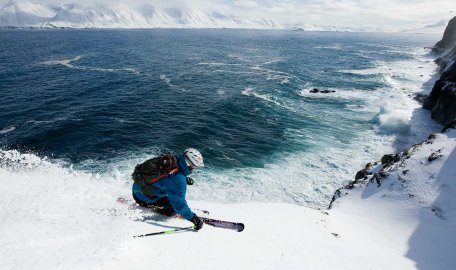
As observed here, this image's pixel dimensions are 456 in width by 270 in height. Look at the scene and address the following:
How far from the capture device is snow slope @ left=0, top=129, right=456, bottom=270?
7.92 meters

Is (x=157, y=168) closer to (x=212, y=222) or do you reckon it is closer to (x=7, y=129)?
(x=212, y=222)

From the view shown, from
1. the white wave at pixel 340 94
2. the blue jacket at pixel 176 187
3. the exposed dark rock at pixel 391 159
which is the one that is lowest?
the white wave at pixel 340 94

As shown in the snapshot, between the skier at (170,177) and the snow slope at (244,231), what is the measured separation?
97cm

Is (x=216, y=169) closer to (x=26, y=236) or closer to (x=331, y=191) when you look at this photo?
(x=331, y=191)

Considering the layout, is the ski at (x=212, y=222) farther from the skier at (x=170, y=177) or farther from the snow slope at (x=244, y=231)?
the skier at (x=170, y=177)

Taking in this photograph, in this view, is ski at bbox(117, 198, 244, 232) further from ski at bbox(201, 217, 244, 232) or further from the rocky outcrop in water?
the rocky outcrop in water

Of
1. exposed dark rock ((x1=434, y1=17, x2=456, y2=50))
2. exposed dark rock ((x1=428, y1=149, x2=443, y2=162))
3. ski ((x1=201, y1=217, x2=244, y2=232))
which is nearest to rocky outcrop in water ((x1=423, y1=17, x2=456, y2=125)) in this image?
exposed dark rock ((x1=428, y1=149, x2=443, y2=162))

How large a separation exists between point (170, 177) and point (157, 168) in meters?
0.52

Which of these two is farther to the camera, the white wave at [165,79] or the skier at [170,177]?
the white wave at [165,79]

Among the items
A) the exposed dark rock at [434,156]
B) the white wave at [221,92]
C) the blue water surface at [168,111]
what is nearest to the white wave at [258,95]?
the blue water surface at [168,111]

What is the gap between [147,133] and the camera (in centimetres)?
3647

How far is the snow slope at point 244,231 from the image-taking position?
7.92 m

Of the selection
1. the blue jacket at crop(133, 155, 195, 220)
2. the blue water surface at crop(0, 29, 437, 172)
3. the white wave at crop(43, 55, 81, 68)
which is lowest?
the white wave at crop(43, 55, 81, 68)

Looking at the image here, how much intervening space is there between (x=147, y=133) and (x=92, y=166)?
9123mm
